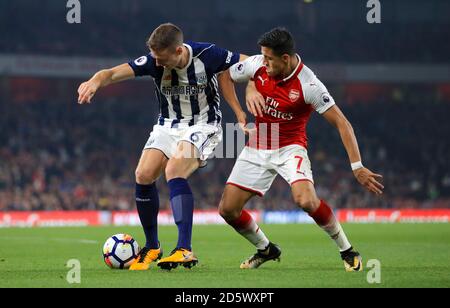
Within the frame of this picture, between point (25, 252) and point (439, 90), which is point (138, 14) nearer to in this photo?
point (439, 90)

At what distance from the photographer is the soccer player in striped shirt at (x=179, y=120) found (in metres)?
8.24

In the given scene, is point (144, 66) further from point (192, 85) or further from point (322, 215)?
point (322, 215)

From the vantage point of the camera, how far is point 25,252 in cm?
1204

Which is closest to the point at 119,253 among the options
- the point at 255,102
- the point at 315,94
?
the point at 255,102

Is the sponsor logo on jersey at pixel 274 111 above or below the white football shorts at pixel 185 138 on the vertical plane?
above

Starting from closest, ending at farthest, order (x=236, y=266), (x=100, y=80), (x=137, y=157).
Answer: (x=100, y=80) < (x=236, y=266) < (x=137, y=157)

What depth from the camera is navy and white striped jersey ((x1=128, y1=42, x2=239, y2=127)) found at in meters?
8.54

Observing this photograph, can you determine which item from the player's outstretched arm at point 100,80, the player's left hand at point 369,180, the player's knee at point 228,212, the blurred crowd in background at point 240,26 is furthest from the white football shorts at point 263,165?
the blurred crowd in background at point 240,26

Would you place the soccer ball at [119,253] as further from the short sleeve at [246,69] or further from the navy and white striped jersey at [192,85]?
the short sleeve at [246,69]

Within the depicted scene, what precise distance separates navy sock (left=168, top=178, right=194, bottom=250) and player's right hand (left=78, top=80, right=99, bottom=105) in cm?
113

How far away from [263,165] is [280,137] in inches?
12.2

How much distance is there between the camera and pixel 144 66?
27.6 ft

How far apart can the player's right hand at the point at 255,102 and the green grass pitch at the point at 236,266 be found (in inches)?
57.5

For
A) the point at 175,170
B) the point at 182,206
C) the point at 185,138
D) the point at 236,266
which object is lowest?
the point at 236,266
